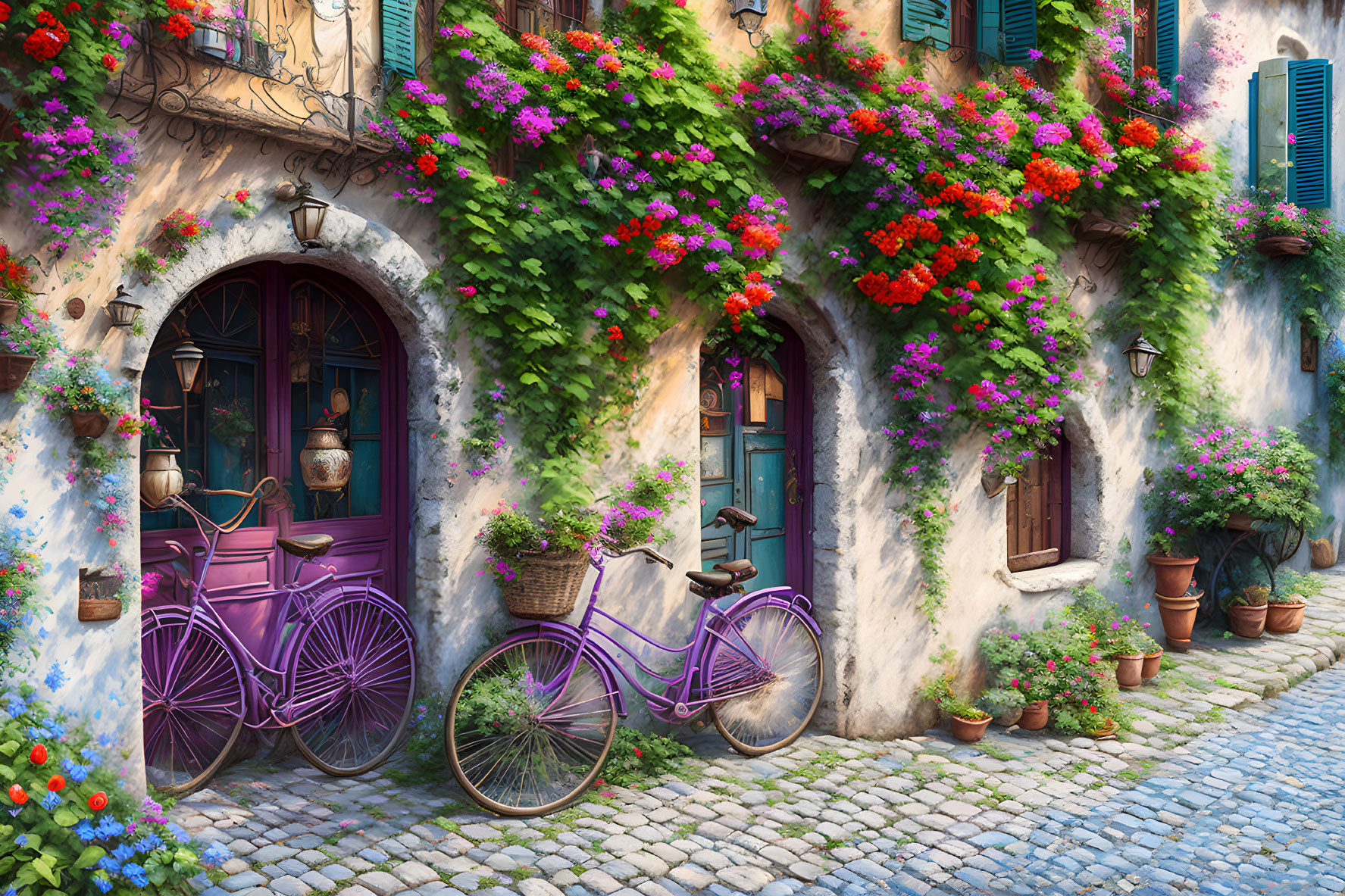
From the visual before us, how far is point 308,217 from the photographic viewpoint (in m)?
3.96

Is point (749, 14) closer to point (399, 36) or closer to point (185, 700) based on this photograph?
point (399, 36)

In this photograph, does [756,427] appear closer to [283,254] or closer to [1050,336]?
[1050,336]

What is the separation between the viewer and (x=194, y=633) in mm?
4082

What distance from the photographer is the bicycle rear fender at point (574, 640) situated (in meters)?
4.46

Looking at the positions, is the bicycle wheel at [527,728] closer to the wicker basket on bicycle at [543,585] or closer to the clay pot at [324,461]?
the wicker basket on bicycle at [543,585]

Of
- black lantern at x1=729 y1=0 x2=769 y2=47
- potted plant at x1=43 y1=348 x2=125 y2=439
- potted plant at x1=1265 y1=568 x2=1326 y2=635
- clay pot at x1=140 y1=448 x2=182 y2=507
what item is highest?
black lantern at x1=729 y1=0 x2=769 y2=47

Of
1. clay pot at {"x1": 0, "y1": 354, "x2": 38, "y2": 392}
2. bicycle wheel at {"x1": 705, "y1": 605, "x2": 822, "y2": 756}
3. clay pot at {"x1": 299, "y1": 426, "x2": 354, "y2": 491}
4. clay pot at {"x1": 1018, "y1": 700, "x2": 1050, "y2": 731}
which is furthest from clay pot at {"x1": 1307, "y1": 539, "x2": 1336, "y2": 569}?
clay pot at {"x1": 0, "y1": 354, "x2": 38, "y2": 392}

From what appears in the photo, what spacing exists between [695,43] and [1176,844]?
4.72 metres

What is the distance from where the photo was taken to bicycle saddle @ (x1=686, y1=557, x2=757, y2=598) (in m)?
4.91

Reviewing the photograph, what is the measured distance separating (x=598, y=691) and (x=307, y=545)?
5.09ft

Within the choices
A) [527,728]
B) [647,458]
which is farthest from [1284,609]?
[527,728]

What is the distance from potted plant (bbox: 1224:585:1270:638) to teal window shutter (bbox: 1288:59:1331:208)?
4164mm

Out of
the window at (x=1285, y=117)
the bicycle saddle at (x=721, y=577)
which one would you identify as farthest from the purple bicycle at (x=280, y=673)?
the window at (x=1285, y=117)

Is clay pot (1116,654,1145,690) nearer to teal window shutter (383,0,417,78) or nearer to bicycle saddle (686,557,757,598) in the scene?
bicycle saddle (686,557,757,598)
